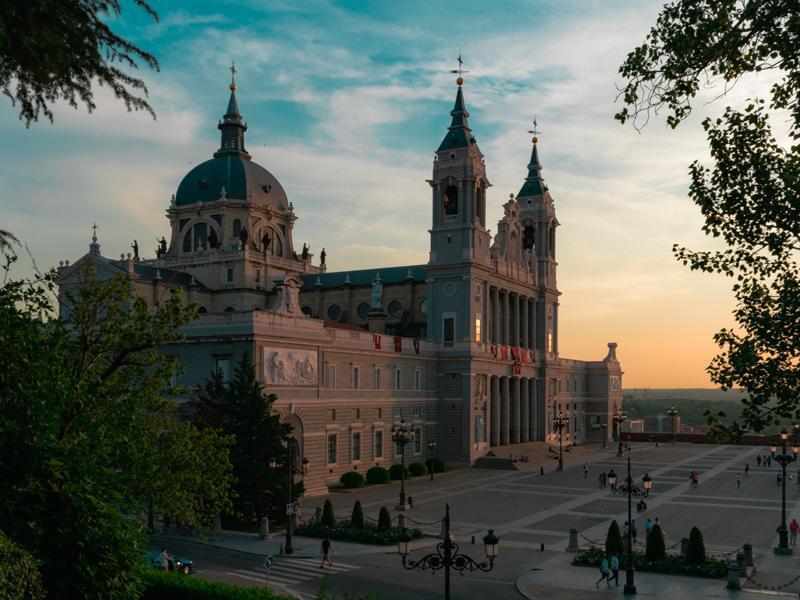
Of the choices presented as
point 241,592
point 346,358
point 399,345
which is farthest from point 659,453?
point 241,592

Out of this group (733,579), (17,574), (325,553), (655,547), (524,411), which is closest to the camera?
(17,574)

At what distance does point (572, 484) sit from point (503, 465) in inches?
452

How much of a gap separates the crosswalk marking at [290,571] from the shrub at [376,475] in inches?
1056

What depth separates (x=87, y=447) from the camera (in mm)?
20625

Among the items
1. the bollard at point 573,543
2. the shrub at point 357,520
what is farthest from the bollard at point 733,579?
the shrub at point 357,520

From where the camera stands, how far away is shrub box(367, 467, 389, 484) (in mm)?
62750

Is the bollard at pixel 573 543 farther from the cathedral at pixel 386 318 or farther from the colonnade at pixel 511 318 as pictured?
the colonnade at pixel 511 318

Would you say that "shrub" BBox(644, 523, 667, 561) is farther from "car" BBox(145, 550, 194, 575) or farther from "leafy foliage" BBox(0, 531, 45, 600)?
"leafy foliage" BBox(0, 531, 45, 600)

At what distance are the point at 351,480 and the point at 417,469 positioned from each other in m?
10.1

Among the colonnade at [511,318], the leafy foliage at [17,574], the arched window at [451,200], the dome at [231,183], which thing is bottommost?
the leafy foliage at [17,574]

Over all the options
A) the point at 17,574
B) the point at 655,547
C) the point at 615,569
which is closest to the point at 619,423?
the point at 655,547

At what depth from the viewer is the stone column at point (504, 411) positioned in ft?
287

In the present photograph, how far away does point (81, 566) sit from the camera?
57.9 ft

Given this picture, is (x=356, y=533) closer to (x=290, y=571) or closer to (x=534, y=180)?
(x=290, y=571)
